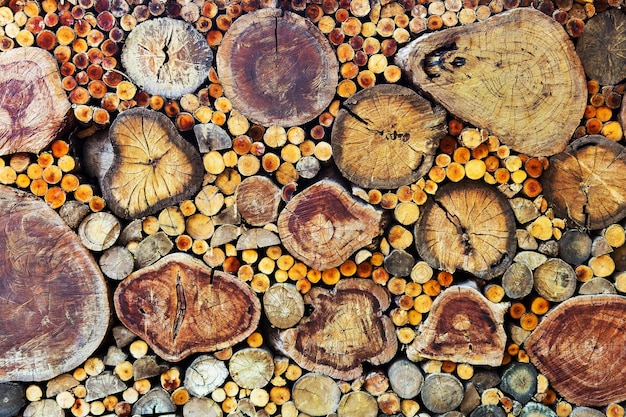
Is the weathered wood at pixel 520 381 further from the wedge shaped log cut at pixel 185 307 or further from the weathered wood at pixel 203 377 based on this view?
the weathered wood at pixel 203 377

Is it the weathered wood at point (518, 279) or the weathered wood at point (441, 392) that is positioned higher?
the weathered wood at point (518, 279)

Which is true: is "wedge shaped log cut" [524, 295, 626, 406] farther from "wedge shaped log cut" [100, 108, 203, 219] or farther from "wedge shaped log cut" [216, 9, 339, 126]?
"wedge shaped log cut" [100, 108, 203, 219]

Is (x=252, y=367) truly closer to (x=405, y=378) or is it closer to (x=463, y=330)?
(x=405, y=378)

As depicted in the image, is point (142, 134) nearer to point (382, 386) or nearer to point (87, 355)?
point (87, 355)

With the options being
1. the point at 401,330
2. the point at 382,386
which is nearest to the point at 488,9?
the point at 401,330

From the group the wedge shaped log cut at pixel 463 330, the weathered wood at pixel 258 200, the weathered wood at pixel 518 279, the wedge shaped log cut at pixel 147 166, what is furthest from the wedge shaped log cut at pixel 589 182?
the wedge shaped log cut at pixel 147 166

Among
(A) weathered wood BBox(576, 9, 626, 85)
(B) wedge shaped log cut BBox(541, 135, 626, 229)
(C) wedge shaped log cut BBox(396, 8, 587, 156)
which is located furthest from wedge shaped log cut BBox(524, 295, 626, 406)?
(A) weathered wood BBox(576, 9, 626, 85)

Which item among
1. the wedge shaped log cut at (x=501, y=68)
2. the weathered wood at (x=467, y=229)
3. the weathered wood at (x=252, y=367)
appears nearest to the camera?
the wedge shaped log cut at (x=501, y=68)
